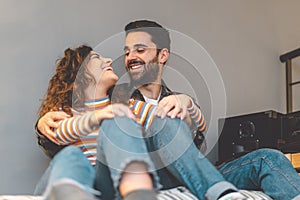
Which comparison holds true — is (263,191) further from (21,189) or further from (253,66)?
(253,66)

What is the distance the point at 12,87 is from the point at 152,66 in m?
0.59

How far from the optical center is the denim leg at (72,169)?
1.09 metres

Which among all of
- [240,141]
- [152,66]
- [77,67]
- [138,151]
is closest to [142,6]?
[152,66]

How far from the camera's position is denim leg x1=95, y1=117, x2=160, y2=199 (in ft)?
3.78

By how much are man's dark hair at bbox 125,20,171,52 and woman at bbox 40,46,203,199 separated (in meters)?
0.28

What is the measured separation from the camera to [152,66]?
2088mm

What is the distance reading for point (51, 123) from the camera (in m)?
1.71

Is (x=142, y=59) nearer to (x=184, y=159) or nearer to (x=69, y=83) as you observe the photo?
(x=69, y=83)

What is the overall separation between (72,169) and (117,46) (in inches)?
50.5

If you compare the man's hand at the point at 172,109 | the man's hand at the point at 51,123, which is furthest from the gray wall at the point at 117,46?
the man's hand at the point at 172,109

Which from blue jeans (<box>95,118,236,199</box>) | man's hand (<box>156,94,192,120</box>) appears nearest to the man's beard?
man's hand (<box>156,94,192,120</box>)

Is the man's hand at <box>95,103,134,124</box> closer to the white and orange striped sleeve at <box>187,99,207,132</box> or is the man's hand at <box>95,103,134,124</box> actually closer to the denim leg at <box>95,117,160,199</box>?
the denim leg at <box>95,117,160,199</box>

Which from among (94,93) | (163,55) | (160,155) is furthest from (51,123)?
(163,55)

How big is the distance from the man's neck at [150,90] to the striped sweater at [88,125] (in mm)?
244
